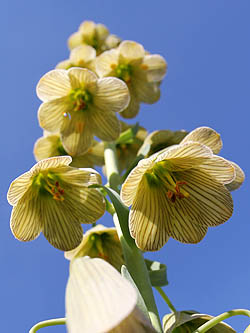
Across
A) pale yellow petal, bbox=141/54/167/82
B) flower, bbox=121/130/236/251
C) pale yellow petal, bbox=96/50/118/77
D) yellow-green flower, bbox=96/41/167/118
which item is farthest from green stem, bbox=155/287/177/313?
pale yellow petal, bbox=141/54/167/82

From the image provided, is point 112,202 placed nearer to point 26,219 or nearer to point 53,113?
point 26,219

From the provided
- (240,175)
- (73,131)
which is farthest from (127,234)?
(73,131)

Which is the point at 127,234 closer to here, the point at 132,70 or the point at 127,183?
the point at 127,183

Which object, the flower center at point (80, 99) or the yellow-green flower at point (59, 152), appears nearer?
the flower center at point (80, 99)

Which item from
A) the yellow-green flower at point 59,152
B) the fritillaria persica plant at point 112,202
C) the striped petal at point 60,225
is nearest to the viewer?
the fritillaria persica plant at point 112,202

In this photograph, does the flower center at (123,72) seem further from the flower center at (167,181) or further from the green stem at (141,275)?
the green stem at (141,275)

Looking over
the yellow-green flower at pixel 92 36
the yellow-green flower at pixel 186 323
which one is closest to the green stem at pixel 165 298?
the yellow-green flower at pixel 186 323

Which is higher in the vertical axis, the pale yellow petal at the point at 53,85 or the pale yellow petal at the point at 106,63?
the pale yellow petal at the point at 106,63
